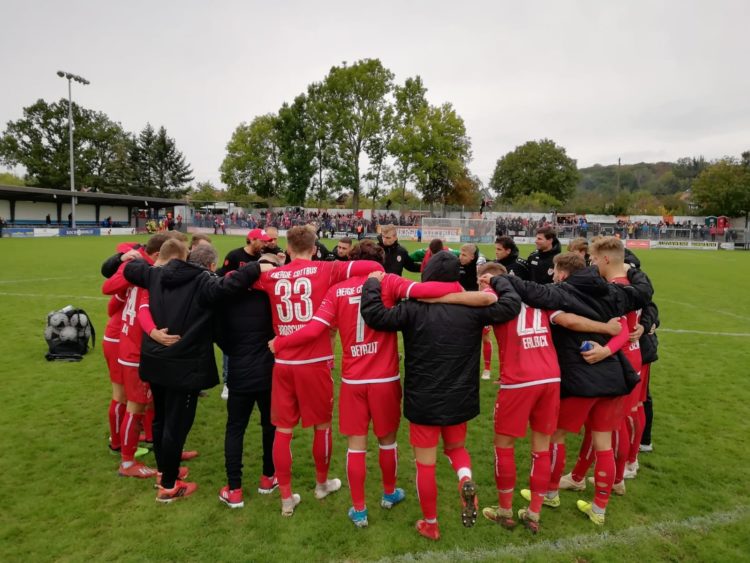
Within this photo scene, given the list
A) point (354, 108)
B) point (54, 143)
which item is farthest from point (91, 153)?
point (354, 108)

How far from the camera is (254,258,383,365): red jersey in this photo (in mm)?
3783

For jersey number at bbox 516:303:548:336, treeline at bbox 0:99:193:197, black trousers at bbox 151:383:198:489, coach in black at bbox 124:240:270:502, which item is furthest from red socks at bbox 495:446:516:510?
treeline at bbox 0:99:193:197

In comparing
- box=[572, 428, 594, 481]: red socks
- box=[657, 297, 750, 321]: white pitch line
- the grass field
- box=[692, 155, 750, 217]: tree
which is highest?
box=[692, 155, 750, 217]: tree

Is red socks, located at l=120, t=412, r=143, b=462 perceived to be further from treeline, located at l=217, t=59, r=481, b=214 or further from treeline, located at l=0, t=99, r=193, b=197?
treeline, located at l=0, t=99, r=193, b=197

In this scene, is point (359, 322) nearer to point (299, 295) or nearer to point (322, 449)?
point (299, 295)

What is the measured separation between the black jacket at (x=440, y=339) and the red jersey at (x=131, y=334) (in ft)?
7.90

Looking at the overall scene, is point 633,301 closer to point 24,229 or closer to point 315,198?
point 24,229

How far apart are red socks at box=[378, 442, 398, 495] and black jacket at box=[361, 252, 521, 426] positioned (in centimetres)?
48

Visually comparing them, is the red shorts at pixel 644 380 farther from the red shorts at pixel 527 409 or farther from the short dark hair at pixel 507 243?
the short dark hair at pixel 507 243

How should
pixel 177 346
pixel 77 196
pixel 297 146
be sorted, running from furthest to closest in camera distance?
pixel 297 146 < pixel 77 196 < pixel 177 346

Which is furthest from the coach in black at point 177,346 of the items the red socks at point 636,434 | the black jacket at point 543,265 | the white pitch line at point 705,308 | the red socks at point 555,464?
the white pitch line at point 705,308

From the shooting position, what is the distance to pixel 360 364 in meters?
3.59

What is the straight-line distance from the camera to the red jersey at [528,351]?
3580 mm

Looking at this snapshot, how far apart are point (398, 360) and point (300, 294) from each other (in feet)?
3.07
